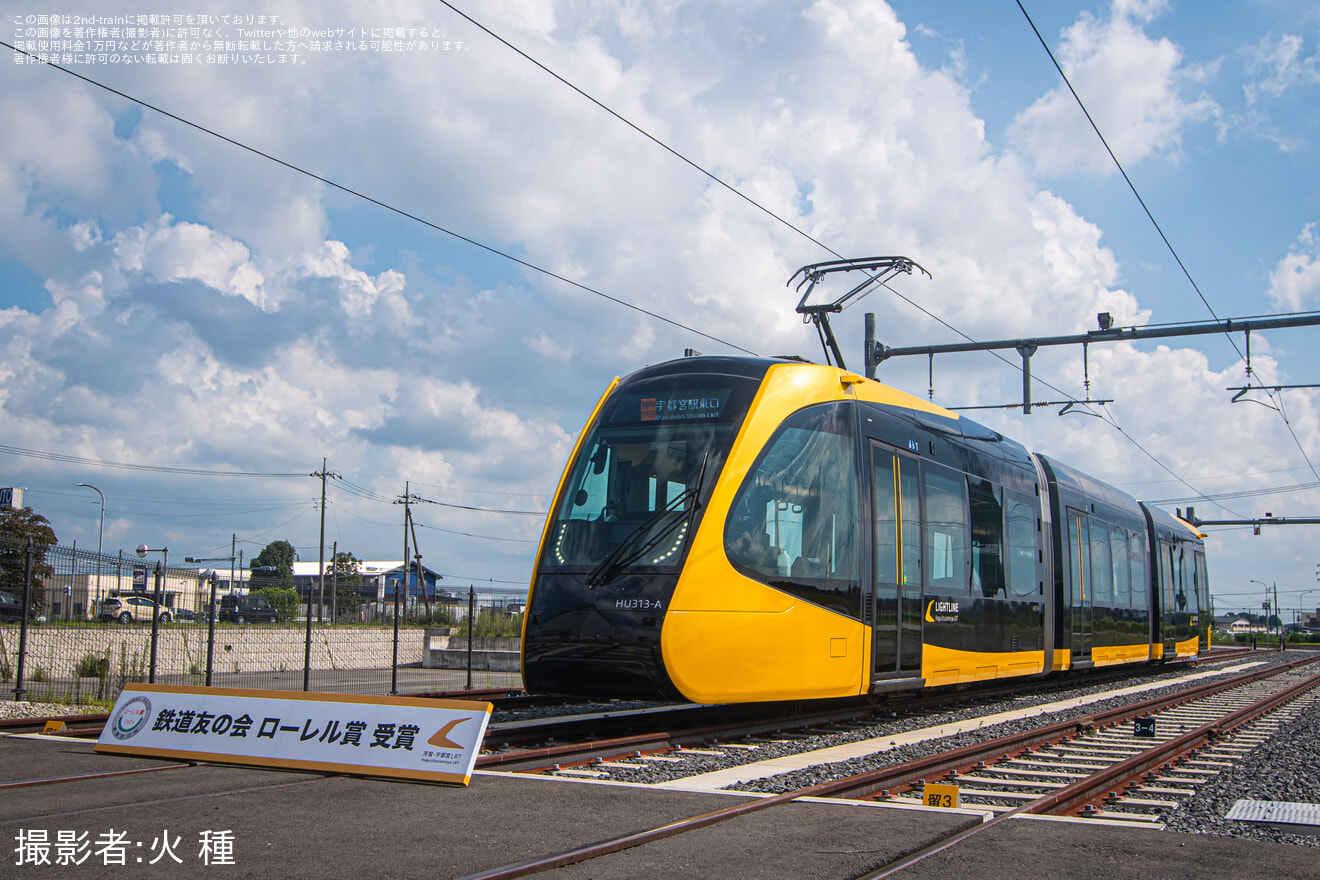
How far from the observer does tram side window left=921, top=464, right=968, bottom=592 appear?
13.1 m

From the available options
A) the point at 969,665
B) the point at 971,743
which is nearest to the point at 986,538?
the point at 969,665

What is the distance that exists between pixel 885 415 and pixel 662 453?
310 cm

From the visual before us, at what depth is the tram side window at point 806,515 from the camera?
10438mm

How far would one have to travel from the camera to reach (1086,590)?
1867 centimetres

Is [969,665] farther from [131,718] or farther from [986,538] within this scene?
[131,718]

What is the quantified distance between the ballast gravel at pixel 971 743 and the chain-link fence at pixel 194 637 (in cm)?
582

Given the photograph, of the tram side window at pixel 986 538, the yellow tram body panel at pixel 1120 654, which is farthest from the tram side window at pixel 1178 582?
the tram side window at pixel 986 538

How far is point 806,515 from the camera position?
35.9ft

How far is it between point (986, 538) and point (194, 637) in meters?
18.5

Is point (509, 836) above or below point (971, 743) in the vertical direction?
above

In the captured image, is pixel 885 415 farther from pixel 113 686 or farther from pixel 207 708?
pixel 113 686

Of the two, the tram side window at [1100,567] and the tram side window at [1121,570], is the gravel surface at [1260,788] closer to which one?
the tram side window at [1100,567]

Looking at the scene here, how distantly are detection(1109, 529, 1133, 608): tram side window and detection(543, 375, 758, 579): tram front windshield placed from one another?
12.6m

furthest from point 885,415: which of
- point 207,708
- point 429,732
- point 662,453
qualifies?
point 207,708
